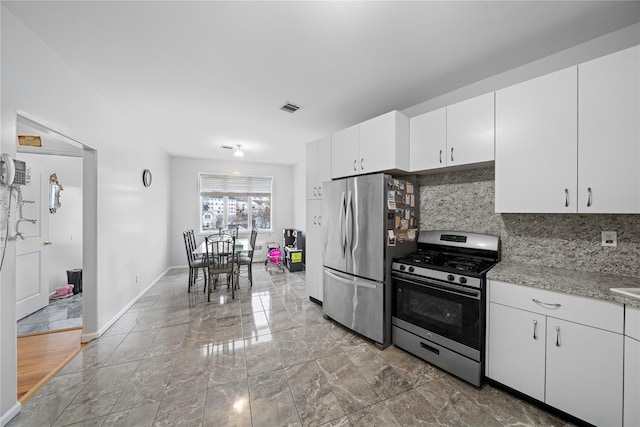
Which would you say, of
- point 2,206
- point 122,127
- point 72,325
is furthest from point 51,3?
point 72,325

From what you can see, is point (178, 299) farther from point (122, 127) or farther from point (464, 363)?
point (464, 363)

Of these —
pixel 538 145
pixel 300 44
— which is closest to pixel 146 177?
pixel 300 44

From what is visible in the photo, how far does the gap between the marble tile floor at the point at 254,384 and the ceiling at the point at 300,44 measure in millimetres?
2738

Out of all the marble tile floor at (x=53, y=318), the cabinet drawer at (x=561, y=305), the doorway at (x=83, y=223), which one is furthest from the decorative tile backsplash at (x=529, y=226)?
the marble tile floor at (x=53, y=318)

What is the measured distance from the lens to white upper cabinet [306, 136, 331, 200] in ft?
10.4

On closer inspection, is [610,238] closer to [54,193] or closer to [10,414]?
[10,414]

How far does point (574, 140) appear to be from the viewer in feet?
5.31

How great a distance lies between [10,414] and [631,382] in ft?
12.6

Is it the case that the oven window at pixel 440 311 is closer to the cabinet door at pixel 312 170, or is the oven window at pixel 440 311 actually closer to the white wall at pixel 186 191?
the cabinet door at pixel 312 170

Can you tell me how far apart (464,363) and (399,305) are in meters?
0.66

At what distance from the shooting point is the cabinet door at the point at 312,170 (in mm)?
3389

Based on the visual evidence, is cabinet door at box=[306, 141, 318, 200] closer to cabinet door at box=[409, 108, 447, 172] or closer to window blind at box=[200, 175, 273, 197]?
cabinet door at box=[409, 108, 447, 172]

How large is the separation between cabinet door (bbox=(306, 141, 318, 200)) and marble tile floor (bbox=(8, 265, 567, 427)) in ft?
5.83

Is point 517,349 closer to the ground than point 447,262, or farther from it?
closer to the ground
